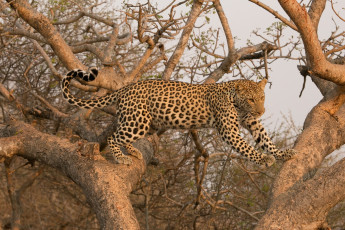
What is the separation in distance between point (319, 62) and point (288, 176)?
5.04 ft

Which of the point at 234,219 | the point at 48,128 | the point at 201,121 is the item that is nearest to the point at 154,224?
the point at 234,219

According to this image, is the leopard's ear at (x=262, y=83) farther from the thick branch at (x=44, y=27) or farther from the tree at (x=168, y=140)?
the thick branch at (x=44, y=27)

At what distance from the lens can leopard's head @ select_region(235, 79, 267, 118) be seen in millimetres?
6703

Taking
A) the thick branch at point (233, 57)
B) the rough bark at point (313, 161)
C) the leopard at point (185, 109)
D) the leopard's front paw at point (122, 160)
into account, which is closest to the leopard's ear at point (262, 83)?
the leopard at point (185, 109)

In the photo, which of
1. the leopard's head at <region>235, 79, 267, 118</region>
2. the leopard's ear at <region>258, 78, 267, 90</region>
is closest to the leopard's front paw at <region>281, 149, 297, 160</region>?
the leopard's head at <region>235, 79, 267, 118</region>

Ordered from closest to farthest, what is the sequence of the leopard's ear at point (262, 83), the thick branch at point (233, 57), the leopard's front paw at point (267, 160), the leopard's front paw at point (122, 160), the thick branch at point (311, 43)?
the thick branch at point (311, 43)
the leopard's front paw at point (267, 160)
the leopard's front paw at point (122, 160)
the leopard's ear at point (262, 83)
the thick branch at point (233, 57)

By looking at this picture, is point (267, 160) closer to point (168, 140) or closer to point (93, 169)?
point (93, 169)

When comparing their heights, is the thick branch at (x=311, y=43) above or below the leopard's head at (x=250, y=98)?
above

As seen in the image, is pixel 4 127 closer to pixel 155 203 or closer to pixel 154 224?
pixel 155 203

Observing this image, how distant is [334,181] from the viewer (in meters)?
5.11

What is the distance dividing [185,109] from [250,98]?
34.8 inches

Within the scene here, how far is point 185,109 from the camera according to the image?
682 cm

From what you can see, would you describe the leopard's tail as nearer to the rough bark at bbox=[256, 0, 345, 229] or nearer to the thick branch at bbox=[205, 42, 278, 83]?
the thick branch at bbox=[205, 42, 278, 83]

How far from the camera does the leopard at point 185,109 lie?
664 cm
